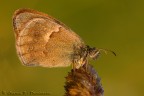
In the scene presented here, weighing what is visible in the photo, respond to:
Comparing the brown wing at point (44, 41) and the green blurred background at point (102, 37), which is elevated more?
the green blurred background at point (102, 37)

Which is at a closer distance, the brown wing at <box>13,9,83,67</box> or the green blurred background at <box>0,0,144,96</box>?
the brown wing at <box>13,9,83,67</box>

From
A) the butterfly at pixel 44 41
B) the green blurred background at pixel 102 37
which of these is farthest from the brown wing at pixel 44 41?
the green blurred background at pixel 102 37

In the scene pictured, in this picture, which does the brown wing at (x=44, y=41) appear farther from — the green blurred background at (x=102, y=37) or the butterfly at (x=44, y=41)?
the green blurred background at (x=102, y=37)

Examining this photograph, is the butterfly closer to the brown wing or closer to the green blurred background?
the brown wing

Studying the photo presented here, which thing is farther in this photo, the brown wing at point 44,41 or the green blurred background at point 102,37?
the green blurred background at point 102,37

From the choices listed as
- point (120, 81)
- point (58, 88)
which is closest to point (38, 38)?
point (58, 88)

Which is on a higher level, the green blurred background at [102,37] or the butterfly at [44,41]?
the green blurred background at [102,37]

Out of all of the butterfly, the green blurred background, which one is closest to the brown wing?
the butterfly
